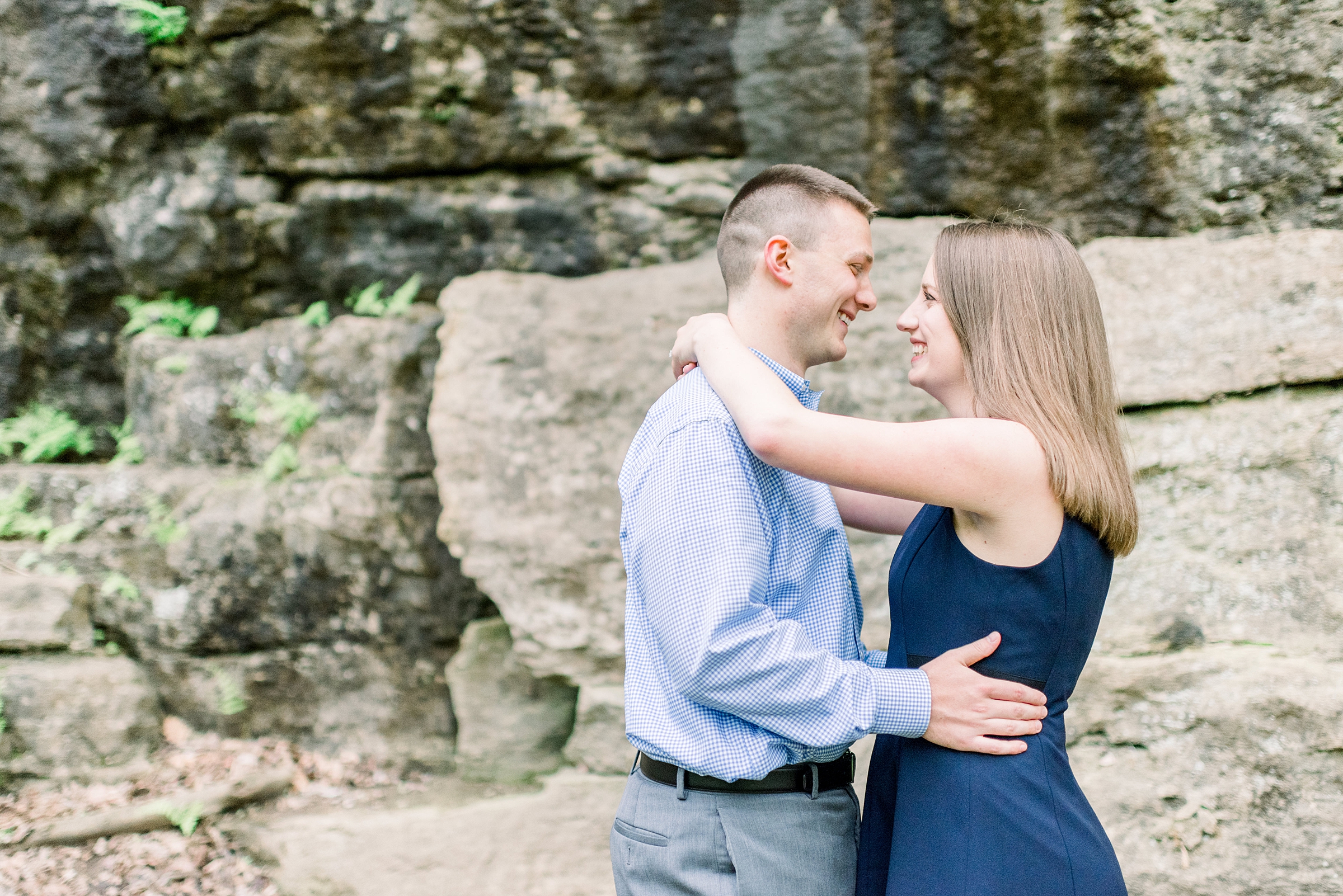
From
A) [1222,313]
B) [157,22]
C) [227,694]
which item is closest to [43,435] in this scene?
[227,694]

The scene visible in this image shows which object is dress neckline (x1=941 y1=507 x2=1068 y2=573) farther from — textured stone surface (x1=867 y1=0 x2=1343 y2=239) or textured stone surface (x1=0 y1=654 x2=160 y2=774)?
textured stone surface (x1=0 y1=654 x2=160 y2=774)

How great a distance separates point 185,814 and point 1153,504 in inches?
172

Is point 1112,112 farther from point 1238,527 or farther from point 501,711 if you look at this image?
point 501,711

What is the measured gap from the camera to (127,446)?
479 centimetres

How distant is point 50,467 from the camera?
4.71 m

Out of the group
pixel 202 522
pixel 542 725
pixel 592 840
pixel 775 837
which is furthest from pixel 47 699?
pixel 775 837

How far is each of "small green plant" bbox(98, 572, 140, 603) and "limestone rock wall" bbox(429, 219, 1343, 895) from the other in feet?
5.38

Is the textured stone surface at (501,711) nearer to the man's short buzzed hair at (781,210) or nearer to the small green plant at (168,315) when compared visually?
the small green plant at (168,315)

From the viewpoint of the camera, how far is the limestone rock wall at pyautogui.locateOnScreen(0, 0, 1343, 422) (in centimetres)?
394

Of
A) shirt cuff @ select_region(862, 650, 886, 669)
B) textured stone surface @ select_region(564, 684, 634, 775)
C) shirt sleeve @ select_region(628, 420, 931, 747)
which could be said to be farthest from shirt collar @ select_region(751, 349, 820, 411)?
textured stone surface @ select_region(564, 684, 634, 775)

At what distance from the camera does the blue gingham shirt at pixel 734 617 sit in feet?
6.42

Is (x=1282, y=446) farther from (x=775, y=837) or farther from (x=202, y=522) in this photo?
(x=202, y=522)

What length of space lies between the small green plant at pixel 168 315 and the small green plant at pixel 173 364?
148 mm

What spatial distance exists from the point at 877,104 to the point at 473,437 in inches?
93.5
